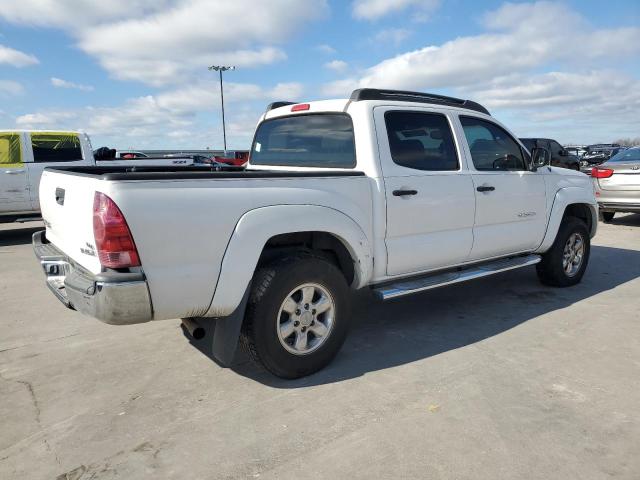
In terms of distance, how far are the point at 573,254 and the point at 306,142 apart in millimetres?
3465

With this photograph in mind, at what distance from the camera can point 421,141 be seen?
423cm

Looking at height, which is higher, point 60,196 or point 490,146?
point 490,146

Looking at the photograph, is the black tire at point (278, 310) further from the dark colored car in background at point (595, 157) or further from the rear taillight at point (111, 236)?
the dark colored car in background at point (595, 157)

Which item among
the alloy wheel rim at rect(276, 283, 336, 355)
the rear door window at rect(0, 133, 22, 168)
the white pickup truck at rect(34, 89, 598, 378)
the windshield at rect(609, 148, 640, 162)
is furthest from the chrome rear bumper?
the windshield at rect(609, 148, 640, 162)

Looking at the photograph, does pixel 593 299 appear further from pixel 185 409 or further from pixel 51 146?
pixel 51 146

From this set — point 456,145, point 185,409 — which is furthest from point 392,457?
point 456,145

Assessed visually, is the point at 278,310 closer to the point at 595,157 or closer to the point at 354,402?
the point at 354,402

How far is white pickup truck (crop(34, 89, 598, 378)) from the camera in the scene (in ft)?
9.23

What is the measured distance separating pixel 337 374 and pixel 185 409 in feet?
3.47

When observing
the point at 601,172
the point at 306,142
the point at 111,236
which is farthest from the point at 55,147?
the point at 601,172

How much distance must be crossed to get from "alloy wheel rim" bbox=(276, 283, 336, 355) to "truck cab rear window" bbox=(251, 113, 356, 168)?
3.62 feet

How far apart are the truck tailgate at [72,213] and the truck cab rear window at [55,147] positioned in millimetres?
6704

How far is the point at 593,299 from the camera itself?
5336 millimetres

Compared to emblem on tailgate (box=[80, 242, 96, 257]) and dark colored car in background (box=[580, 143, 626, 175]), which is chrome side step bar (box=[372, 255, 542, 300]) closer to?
emblem on tailgate (box=[80, 242, 96, 257])
